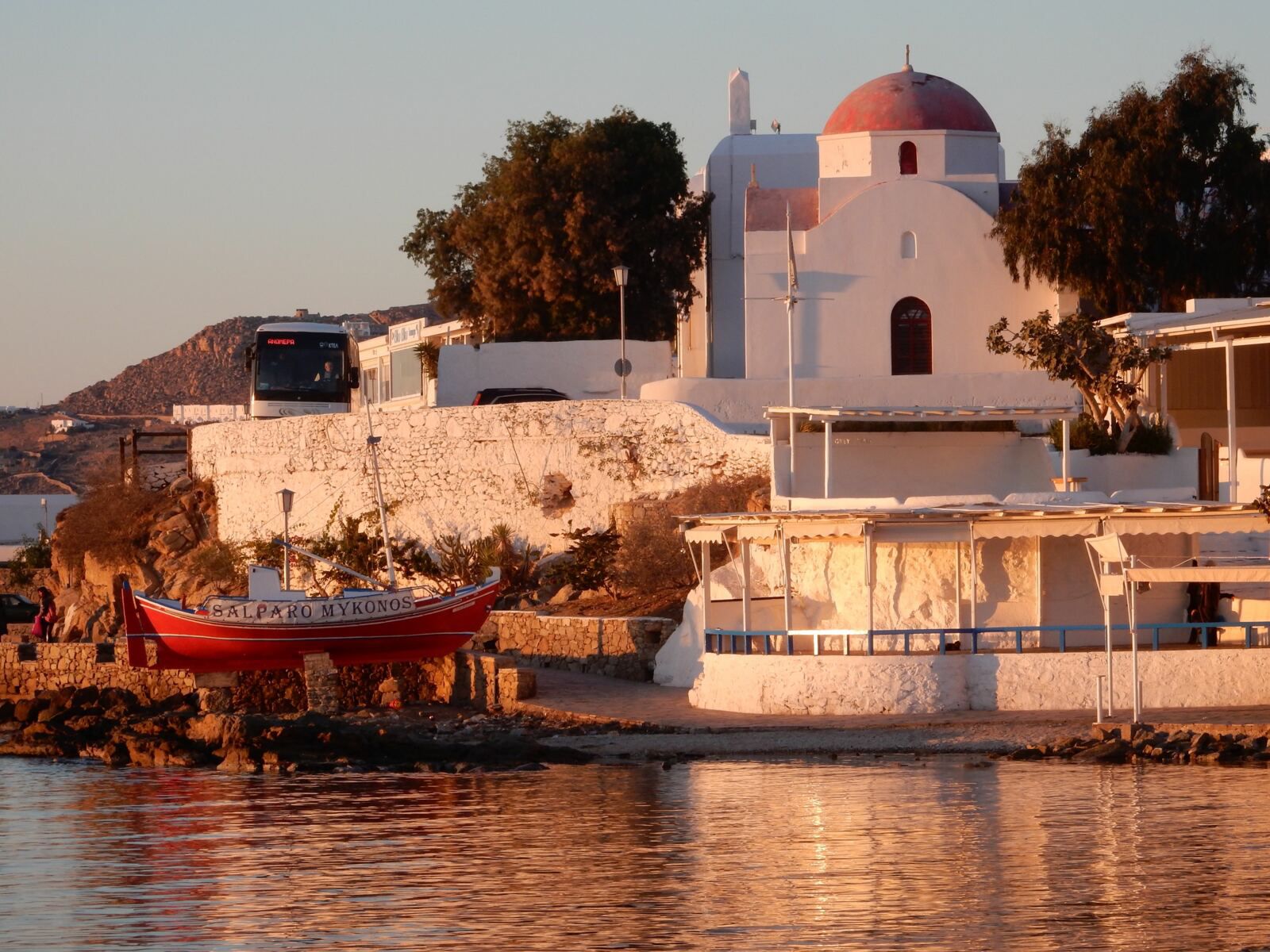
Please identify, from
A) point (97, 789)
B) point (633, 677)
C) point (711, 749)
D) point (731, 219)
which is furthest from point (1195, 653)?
point (731, 219)

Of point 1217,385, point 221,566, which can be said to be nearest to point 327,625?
point 221,566

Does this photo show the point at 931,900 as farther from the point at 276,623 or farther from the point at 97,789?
the point at 276,623

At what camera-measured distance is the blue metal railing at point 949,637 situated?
79.2 feet

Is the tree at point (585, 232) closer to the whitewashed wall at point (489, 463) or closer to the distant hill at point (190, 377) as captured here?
the whitewashed wall at point (489, 463)

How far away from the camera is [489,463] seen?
37406 millimetres

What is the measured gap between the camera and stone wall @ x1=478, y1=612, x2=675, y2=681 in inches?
1146

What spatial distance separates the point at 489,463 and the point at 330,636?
8.03m

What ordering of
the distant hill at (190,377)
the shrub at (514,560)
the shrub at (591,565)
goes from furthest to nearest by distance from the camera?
the distant hill at (190,377) → the shrub at (514,560) → the shrub at (591,565)

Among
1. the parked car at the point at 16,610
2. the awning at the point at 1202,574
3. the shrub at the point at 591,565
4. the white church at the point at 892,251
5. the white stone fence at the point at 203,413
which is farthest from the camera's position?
the white stone fence at the point at 203,413

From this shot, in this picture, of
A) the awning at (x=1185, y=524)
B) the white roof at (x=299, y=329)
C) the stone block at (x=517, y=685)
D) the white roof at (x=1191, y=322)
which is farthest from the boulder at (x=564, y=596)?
the white roof at (x=299, y=329)

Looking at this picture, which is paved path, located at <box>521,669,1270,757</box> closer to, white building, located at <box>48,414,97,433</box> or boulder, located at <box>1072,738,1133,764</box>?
boulder, located at <box>1072,738,1133,764</box>

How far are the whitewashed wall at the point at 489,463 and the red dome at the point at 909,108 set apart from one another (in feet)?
36.4

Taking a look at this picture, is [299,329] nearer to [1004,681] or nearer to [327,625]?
[327,625]

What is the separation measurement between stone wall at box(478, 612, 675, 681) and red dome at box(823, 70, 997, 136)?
16474mm
